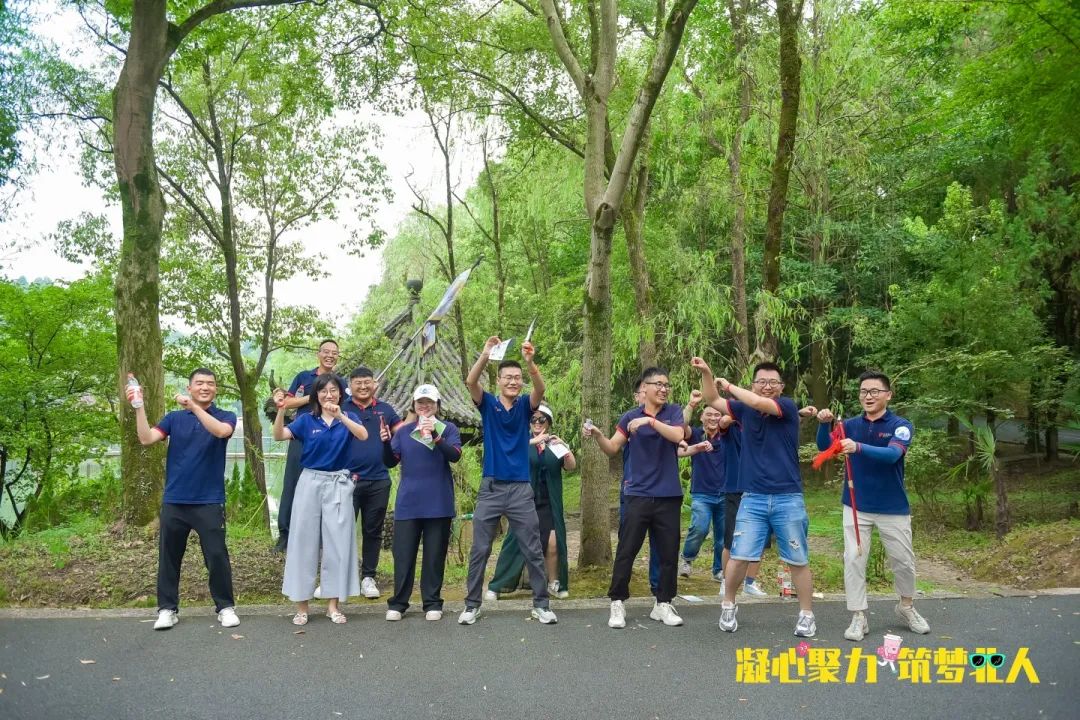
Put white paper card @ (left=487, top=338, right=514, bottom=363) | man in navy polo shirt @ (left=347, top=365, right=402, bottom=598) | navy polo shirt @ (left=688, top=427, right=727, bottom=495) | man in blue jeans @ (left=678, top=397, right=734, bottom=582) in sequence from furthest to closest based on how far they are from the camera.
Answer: navy polo shirt @ (left=688, top=427, right=727, bottom=495) < man in blue jeans @ (left=678, top=397, right=734, bottom=582) < man in navy polo shirt @ (left=347, top=365, right=402, bottom=598) < white paper card @ (left=487, top=338, right=514, bottom=363)

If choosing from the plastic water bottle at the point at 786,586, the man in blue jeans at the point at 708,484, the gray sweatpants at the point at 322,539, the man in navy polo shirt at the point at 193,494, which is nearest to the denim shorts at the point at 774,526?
the plastic water bottle at the point at 786,586

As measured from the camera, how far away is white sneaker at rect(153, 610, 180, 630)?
19.0ft

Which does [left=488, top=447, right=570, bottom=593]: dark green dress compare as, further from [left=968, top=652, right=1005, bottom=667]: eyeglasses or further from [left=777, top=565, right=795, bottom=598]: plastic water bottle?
→ [left=968, top=652, right=1005, bottom=667]: eyeglasses

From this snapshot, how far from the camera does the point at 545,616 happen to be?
19.9 feet

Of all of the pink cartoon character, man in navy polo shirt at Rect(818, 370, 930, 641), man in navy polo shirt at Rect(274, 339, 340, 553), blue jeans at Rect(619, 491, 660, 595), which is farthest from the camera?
man in navy polo shirt at Rect(274, 339, 340, 553)

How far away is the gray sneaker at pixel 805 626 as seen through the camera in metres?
5.56

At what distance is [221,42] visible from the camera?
11242 mm

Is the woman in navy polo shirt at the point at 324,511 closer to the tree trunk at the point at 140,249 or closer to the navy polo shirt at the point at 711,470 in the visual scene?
the tree trunk at the point at 140,249

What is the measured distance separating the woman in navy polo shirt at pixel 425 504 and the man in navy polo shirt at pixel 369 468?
0.70 meters

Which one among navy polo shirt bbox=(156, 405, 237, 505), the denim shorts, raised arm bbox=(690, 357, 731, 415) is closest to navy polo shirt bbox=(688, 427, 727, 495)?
the denim shorts

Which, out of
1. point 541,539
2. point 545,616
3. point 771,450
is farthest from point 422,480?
point 771,450

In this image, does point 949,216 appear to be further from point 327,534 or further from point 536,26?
point 327,534

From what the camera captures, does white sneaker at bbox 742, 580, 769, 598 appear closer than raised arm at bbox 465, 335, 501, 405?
No

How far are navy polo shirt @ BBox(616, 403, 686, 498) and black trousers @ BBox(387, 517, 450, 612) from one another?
4.82ft
